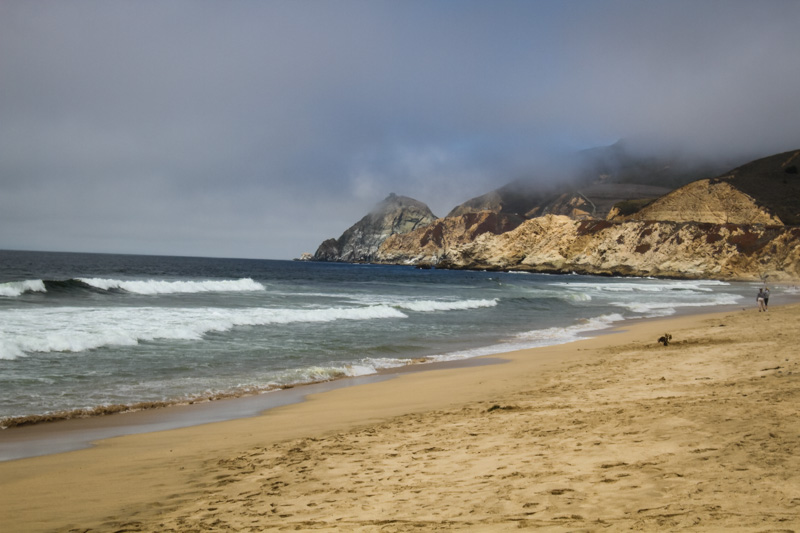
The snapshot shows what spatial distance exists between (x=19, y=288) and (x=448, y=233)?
5865 inches

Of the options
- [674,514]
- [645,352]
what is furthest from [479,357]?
[674,514]

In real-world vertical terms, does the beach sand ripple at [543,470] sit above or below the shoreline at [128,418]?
above

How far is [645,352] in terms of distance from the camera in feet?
44.5

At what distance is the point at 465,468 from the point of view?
4879mm

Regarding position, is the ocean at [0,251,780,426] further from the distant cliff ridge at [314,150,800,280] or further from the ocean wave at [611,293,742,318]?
the distant cliff ridge at [314,150,800,280]

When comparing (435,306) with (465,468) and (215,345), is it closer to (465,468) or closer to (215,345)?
(215,345)

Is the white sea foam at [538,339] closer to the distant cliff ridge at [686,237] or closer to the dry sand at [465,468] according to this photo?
the dry sand at [465,468]

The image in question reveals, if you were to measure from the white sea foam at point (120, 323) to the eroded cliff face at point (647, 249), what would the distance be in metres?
79.7

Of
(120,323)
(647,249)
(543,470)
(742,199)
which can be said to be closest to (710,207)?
(742,199)

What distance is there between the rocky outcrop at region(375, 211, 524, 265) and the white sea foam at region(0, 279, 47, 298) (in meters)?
121

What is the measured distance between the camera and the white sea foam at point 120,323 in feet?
45.3

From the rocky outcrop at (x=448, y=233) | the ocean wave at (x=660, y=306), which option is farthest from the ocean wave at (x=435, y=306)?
the rocky outcrop at (x=448, y=233)

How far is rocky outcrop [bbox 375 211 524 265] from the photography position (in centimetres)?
16238

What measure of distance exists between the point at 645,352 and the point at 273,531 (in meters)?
12.4
